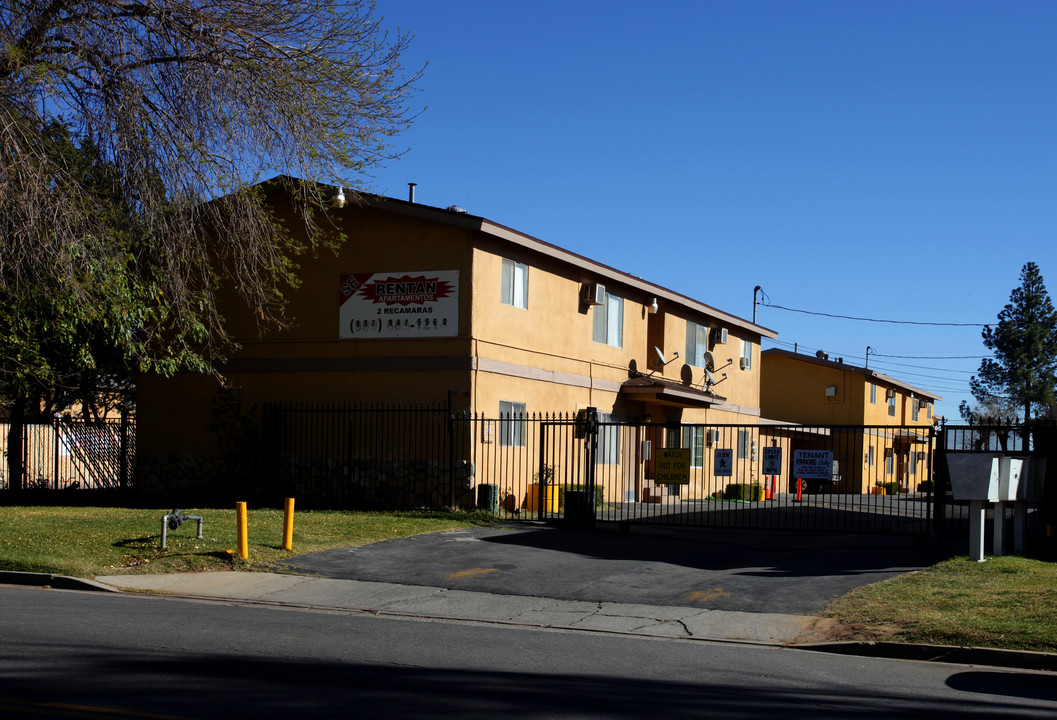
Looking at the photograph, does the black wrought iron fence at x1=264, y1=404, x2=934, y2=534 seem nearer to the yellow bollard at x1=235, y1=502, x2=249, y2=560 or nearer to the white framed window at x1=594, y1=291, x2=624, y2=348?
the white framed window at x1=594, y1=291, x2=624, y2=348

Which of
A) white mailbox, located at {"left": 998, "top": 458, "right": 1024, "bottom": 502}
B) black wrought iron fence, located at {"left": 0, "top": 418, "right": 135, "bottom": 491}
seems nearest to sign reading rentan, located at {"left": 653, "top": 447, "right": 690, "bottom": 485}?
white mailbox, located at {"left": 998, "top": 458, "right": 1024, "bottom": 502}

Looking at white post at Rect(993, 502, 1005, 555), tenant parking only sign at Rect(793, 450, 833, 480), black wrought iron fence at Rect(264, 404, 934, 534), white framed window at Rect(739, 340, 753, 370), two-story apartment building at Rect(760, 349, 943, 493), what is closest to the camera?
white post at Rect(993, 502, 1005, 555)

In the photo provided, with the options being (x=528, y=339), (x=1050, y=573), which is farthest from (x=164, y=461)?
(x=1050, y=573)

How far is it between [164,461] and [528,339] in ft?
30.3

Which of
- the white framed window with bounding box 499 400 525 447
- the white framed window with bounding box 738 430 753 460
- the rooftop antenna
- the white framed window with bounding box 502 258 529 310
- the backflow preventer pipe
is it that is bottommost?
the backflow preventer pipe

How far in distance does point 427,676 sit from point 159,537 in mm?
9016

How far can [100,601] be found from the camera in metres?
11.9

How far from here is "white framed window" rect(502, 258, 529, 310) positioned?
23.2m

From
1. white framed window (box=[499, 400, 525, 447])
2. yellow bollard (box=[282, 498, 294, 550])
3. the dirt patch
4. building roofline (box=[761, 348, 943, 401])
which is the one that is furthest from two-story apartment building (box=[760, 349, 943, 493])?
the dirt patch

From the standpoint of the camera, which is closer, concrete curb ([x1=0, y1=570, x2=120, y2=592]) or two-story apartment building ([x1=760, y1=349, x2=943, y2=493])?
concrete curb ([x1=0, y1=570, x2=120, y2=592])

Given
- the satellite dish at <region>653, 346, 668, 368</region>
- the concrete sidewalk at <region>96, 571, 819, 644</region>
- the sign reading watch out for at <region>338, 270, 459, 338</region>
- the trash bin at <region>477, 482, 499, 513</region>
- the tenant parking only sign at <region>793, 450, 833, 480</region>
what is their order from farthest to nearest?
the satellite dish at <region>653, 346, 668, 368</region>, the sign reading watch out for at <region>338, 270, 459, 338</region>, the trash bin at <region>477, 482, 499, 513</region>, the tenant parking only sign at <region>793, 450, 833, 480</region>, the concrete sidewalk at <region>96, 571, 819, 644</region>

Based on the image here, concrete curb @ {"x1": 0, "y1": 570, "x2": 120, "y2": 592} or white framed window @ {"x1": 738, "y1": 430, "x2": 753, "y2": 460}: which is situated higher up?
white framed window @ {"x1": 738, "y1": 430, "x2": 753, "y2": 460}

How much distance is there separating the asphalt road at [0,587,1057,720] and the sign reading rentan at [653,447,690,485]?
822 centimetres

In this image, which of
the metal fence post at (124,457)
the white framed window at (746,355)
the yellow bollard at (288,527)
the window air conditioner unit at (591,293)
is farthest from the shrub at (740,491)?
the yellow bollard at (288,527)
